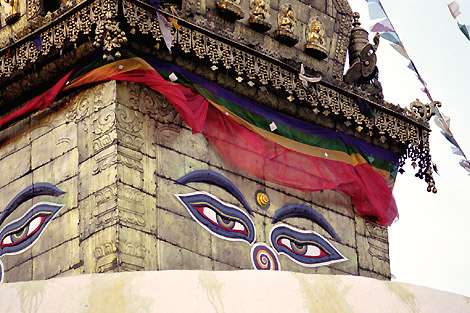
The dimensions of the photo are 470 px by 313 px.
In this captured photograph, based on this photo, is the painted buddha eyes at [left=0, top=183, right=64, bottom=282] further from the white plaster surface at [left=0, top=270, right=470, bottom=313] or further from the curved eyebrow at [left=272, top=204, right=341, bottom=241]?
the white plaster surface at [left=0, top=270, right=470, bottom=313]

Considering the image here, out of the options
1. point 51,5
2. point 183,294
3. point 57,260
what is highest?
point 51,5

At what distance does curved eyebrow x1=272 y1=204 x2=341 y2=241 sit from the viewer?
22.8 meters

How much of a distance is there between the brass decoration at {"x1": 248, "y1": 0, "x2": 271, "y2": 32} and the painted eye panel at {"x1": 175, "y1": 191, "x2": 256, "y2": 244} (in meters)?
2.34

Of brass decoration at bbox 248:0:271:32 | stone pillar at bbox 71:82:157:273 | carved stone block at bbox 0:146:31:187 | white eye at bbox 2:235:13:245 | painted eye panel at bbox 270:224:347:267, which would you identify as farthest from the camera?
brass decoration at bbox 248:0:271:32

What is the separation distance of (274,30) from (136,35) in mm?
2455

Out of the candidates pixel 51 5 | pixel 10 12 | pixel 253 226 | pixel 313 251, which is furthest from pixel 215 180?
pixel 10 12

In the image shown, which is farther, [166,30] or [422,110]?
[422,110]

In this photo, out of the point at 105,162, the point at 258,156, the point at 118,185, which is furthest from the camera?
the point at 258,156

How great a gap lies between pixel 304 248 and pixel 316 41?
2651mm

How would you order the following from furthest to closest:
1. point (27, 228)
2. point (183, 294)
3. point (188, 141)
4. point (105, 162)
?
point (188, 141) → point (27, 228) → point (105, 162) → point (183, 294)

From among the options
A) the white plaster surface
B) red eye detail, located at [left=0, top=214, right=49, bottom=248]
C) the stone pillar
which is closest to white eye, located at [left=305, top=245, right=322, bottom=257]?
the stone pillar

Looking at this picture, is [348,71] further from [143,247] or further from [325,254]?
[143,247]

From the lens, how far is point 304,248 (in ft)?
75.0

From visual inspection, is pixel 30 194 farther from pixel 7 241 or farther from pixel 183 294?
pixel 183 294
